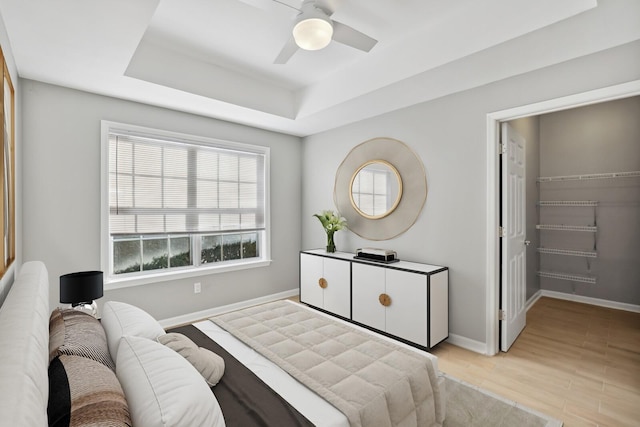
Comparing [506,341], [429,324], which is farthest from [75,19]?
[506,341]

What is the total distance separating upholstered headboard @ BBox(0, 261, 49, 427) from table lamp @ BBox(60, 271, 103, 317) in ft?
3.03

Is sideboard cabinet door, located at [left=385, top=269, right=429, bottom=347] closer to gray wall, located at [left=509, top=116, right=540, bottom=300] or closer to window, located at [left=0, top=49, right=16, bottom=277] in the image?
gray wall, located at [left=509, top=116, right=540, bottom=300]

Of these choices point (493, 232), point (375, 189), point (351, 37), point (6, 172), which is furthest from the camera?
point (375, 189)

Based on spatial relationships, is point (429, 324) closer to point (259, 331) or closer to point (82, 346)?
point (259, 331)

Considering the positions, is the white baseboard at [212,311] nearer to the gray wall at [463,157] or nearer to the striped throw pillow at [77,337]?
the gray wall at [463,157]

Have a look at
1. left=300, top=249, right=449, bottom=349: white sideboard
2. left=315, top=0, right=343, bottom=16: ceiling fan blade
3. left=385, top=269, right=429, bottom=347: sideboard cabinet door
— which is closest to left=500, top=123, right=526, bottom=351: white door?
left=300, top=249, right=449, bottom=349: white sideboard

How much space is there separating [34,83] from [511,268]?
4.61m

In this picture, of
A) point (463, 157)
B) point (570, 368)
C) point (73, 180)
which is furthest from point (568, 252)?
point (73, 180)

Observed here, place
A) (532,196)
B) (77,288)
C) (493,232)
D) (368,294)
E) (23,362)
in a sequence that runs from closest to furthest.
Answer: (23,362)
(77,288)
(493,232)
(368,294)
(532,196)

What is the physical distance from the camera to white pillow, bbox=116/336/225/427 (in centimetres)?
91

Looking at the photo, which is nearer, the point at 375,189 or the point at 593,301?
the point at 375,189

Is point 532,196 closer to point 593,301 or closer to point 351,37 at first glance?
point 593,301

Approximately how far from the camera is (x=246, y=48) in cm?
281

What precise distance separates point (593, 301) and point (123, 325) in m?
5.33
